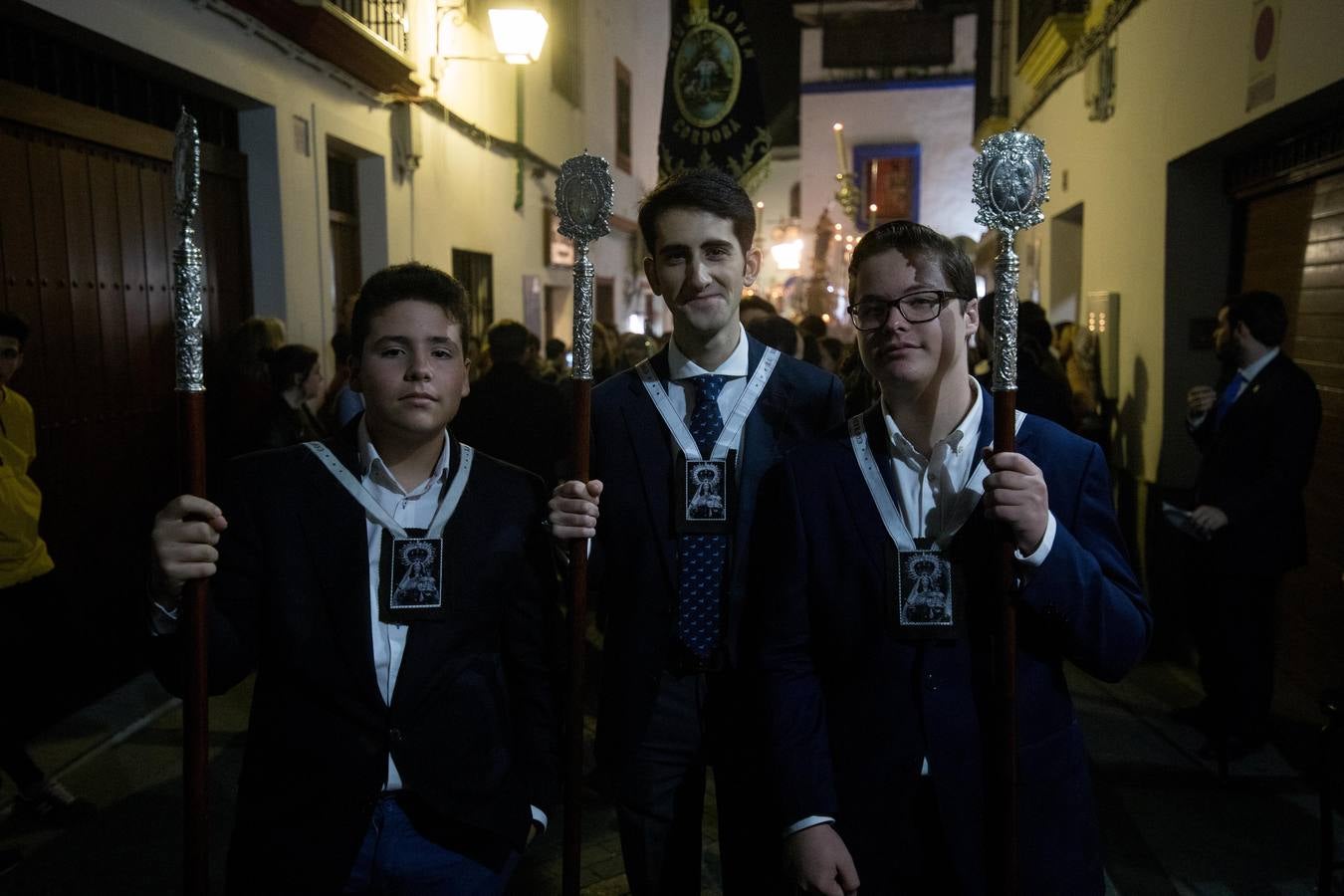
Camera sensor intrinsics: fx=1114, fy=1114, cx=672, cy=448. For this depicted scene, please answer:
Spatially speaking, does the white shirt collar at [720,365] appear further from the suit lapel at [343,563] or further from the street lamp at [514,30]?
the street lamp at [514,30]

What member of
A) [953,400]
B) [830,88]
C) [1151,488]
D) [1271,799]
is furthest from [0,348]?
[830,88]

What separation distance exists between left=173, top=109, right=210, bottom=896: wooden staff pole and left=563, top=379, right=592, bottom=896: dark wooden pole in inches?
32.0

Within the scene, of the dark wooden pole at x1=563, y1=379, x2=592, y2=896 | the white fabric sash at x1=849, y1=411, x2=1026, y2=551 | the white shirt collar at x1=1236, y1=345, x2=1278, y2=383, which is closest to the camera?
the white fabric sash at x1=849, y1=411, x2=1026, y2=551

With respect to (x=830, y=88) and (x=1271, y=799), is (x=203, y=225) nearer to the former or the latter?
(x=1271, y=799)

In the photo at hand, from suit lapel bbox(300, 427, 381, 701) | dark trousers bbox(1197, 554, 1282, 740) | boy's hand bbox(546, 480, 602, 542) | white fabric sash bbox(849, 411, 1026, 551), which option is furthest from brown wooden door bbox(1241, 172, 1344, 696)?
suit lapel bbox(300, 427, 381, 701)

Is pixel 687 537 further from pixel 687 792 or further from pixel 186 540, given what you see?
pixel 186 540

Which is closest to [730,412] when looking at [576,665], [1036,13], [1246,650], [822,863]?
[576,665]

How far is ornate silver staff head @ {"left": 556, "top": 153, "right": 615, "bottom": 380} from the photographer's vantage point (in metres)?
2.66

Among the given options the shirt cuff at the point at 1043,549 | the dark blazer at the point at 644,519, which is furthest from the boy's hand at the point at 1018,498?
the dark blazer at the point at 644,519

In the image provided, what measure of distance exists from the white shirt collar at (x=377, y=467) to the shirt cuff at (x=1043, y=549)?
1.19m

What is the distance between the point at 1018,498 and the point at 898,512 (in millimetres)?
294

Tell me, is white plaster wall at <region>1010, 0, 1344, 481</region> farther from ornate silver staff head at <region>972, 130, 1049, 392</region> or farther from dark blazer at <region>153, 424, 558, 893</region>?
dark blazer at <region>153, 424, 558, 893</region>

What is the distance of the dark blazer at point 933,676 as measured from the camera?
2.10 m

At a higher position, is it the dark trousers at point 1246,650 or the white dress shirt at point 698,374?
the white dress shirt at point 698,374
